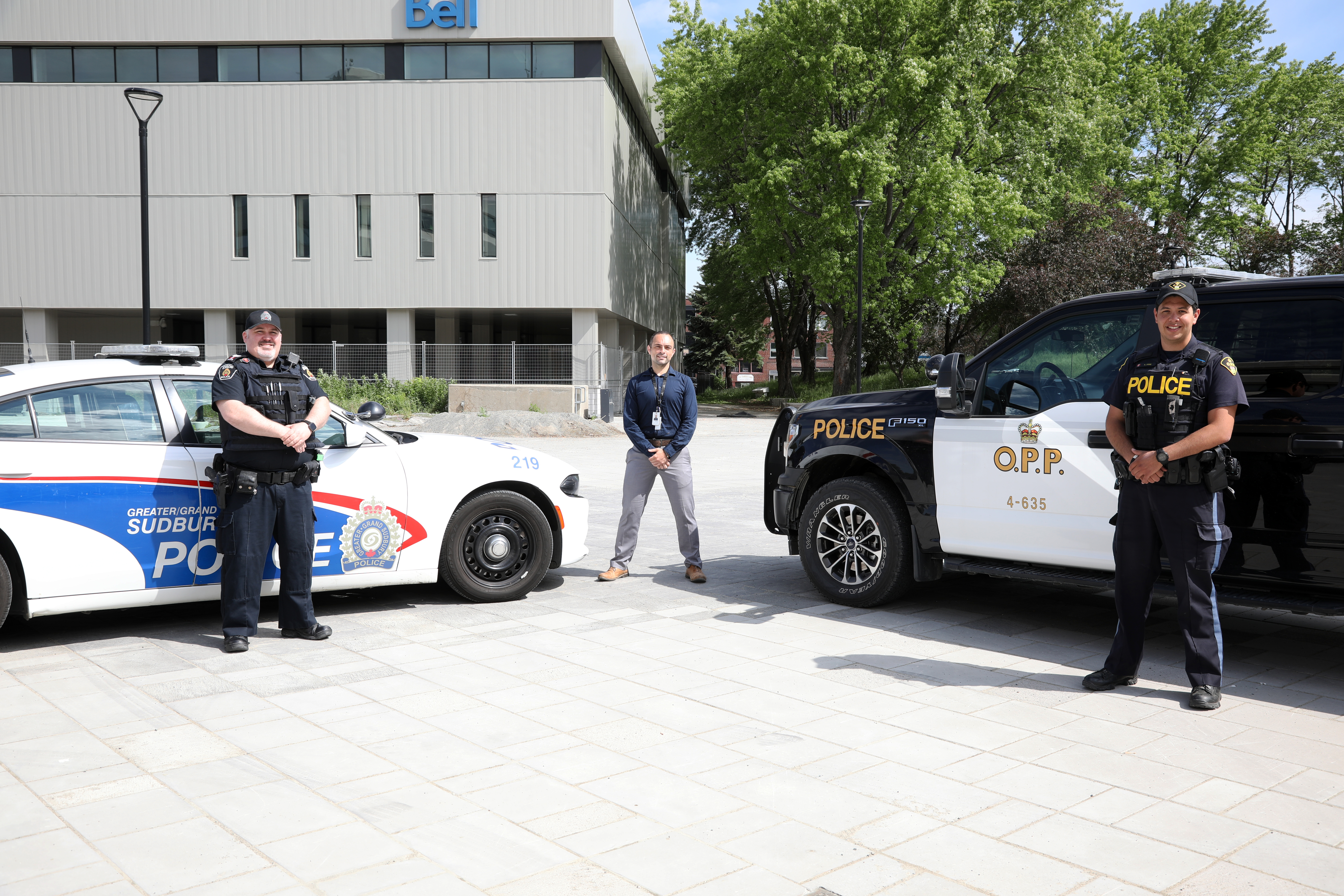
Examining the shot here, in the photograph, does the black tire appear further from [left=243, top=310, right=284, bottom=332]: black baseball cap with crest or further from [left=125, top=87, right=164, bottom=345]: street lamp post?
[left=125, top=87, right=164, bottom=345]: street lamp post

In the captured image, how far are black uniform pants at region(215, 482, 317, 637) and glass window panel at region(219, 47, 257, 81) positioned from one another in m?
31.5

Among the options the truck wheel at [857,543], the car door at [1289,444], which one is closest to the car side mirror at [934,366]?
the truck wheel at [857,543]

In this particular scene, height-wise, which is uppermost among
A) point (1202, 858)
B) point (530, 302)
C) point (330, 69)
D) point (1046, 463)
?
point (330, 69)

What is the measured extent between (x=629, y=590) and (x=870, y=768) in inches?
151

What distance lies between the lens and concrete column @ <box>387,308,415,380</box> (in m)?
33.6

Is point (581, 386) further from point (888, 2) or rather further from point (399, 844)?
point (399, 844)

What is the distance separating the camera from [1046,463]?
245 inches

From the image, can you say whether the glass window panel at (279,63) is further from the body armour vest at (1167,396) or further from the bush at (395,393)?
the body armour vest at (1167,396)

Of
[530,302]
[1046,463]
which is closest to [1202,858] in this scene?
[1046,463]

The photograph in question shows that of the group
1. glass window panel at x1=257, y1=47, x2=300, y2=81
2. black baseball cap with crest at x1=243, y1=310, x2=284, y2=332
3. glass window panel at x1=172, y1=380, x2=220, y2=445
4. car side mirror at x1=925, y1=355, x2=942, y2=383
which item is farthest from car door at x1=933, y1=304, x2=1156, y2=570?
glass window panel at x1=257, y1=47, x2=300, y2=81

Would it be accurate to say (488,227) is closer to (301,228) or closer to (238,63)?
(301,228)

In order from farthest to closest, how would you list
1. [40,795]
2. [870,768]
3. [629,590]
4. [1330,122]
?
[1330,122]
[629,590]
[870,768]
[40,795]

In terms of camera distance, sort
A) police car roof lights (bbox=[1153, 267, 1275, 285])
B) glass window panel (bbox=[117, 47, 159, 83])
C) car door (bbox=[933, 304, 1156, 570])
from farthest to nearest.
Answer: glass window panel (bbox=[117, 47, 159, 83])
car door (bbox=[933, 304, 1156, 570])
police car roof lights (bbox=[1153, 267, 1275, 285])

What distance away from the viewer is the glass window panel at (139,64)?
33.4 meters
